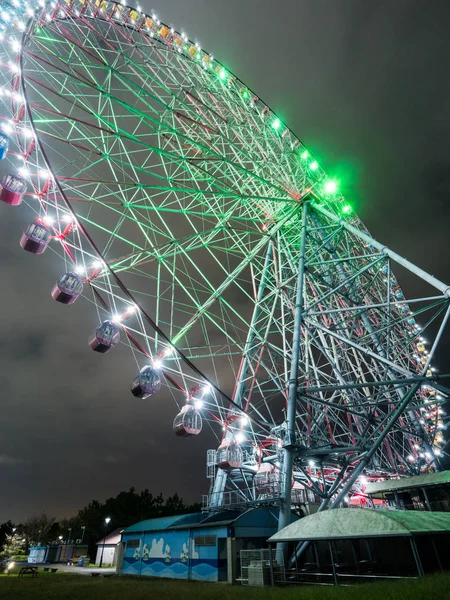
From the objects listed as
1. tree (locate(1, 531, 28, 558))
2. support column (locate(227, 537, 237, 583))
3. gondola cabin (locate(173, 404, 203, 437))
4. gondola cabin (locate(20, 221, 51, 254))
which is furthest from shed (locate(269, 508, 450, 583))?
tree (locate(1, 531, 28, 558))

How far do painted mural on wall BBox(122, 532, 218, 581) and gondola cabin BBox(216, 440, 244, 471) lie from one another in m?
3.23

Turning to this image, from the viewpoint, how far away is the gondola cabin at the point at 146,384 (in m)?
13.2

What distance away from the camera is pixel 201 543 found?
1605 centimetres

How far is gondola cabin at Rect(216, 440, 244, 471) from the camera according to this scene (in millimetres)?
15711

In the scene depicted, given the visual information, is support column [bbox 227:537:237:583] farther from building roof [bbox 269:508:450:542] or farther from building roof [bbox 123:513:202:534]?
building roof [bbox 123:513:202:534]

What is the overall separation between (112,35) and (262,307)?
16858 mm

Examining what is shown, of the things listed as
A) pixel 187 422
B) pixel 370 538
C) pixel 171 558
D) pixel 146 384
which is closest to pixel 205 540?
pixel 171 558

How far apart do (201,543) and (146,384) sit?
8.19 m

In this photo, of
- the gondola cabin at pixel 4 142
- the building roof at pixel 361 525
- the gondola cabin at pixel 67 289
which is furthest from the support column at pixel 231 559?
the gondola cabin at pixel 4 142

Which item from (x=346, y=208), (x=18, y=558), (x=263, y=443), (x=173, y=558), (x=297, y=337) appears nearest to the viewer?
(x=297, y=337)

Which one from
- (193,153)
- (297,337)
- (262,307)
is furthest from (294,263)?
(193,153)

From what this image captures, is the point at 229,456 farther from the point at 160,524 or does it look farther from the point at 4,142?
the point at 4,142

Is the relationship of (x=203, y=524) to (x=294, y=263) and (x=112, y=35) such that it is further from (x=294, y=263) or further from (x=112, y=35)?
(x=112, y=35)

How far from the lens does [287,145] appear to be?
23938 mm
